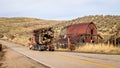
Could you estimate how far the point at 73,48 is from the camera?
3541cm

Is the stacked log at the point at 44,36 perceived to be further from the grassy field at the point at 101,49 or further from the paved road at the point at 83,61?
the paved road at the point at 83,61

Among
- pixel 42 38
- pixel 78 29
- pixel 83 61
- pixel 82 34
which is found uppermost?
pixel 78 29

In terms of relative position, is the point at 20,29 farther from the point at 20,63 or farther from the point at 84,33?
the point at 20,63

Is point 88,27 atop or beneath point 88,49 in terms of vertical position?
atop

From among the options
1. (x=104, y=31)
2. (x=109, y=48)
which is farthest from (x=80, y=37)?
(x=104, y=31)

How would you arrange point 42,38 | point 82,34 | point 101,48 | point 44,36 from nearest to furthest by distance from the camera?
1. point 101,48
2. point 42,38
3. point 82,34
4. point 44,36

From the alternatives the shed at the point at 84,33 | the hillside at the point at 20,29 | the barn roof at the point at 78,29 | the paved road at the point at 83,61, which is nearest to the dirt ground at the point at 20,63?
the paved road at the point at 83,61

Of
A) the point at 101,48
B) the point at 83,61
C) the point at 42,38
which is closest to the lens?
the point at 83,61

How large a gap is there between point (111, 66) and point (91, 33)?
2859cm

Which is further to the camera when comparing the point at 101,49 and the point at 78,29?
the point at 78,29

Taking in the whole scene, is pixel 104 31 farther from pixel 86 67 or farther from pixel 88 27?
pixel 86 67

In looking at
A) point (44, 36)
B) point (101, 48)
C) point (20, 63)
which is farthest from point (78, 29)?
point (20, 63)

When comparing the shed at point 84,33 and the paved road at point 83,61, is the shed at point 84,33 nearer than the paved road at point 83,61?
No

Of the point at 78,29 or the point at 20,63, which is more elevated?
the point at 78,29
